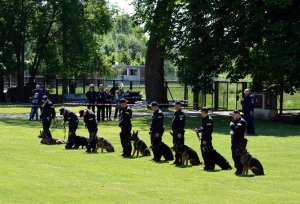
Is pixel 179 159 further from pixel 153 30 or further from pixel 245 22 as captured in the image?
pixel 153 30

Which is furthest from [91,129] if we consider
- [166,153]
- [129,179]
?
[129,179]

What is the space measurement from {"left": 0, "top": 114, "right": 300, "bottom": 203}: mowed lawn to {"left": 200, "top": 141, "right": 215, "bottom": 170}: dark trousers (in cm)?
37

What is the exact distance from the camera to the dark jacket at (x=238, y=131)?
1773cm

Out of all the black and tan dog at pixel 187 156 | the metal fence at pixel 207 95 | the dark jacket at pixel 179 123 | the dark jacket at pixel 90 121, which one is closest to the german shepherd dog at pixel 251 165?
the black and tan dog at pixel 187 156

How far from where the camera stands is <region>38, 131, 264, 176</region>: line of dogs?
689 inches

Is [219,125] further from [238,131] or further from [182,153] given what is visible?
A: [238,131]

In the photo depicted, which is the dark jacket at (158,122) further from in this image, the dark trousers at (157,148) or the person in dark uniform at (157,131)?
the dark trousers at (157,148)

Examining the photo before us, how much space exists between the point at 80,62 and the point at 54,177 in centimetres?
4994

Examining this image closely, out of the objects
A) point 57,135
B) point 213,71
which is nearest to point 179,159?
point 57,135

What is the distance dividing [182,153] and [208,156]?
1.23 m

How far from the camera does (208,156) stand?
18.8 meters

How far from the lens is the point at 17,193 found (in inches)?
548

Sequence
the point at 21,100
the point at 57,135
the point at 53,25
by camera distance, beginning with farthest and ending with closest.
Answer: the point at 53,25 → the point at 21,100 → the point at 57,135

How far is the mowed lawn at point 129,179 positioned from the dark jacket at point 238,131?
103 cm
